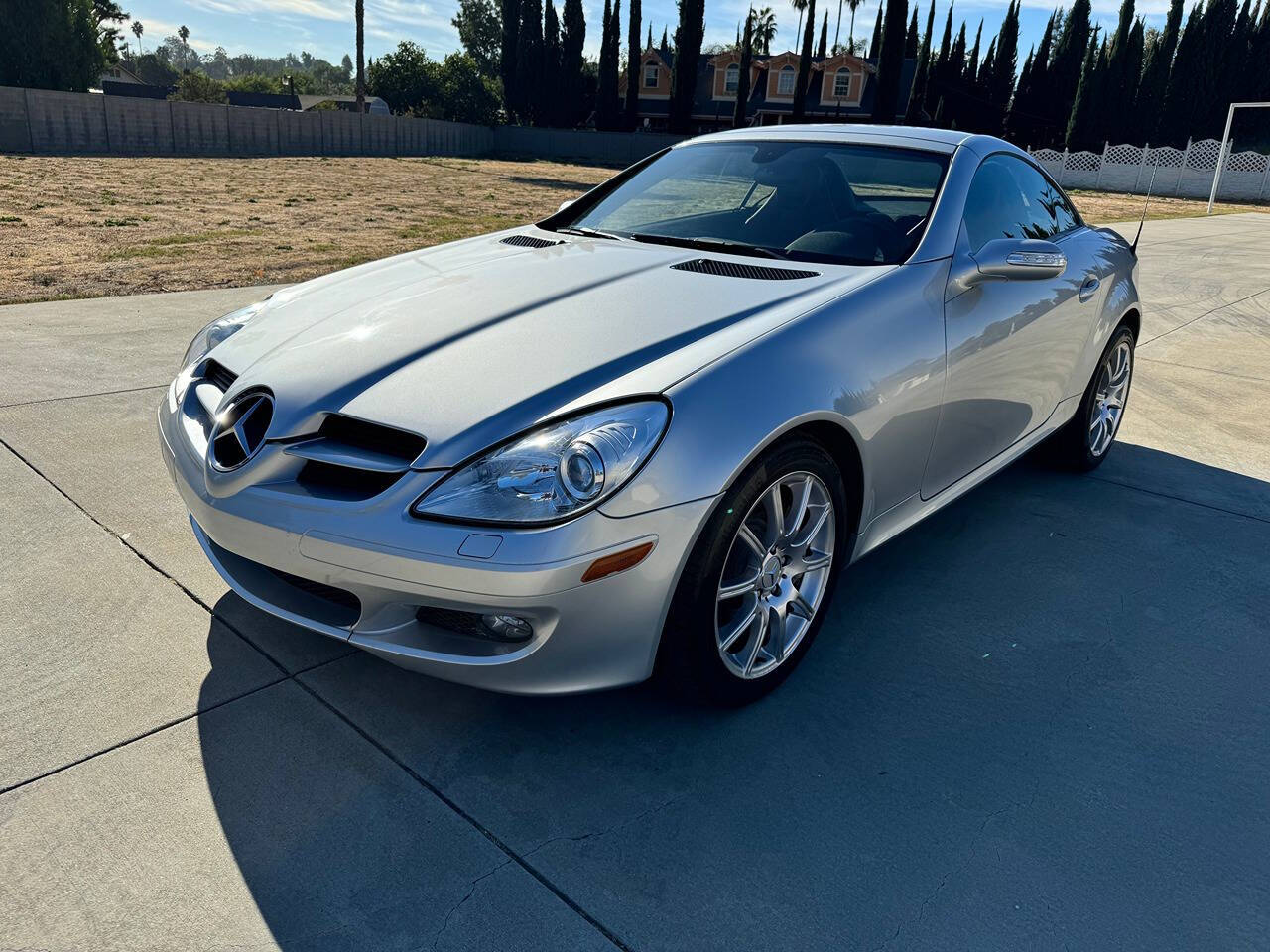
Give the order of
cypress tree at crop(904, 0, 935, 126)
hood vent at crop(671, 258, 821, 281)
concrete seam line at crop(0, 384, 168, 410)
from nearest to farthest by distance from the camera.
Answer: hood vent at crop(671, 258, 821, 281)
concrete seam line at crop(0, 384, 168, 410)
cypress tree at crop(904, 0, 935, 126)

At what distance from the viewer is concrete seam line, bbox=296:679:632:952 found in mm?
1934

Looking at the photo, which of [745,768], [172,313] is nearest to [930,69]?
[172,313]

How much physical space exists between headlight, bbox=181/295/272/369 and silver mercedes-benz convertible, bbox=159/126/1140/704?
0.05ft

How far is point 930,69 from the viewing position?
5850cm

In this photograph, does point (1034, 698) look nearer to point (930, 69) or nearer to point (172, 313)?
point (172, 313)

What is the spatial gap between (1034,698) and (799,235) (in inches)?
67.1

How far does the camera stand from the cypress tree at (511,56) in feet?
166

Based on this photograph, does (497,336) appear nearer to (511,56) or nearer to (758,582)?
(758,582)

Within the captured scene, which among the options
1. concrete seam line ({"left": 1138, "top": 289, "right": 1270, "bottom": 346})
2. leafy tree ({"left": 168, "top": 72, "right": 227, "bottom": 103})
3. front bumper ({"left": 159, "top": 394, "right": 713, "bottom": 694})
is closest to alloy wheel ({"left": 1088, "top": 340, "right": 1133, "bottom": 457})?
front bumper ({"left": 159, "top": 394, "right": 713, "bottom": 694})

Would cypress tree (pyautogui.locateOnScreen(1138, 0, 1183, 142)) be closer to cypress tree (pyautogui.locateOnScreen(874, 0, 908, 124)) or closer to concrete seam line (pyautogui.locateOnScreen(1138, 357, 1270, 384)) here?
cypress tree (pyautogui.locateOnScreen(874, 0, 908, 124))

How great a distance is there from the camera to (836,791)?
2359mm

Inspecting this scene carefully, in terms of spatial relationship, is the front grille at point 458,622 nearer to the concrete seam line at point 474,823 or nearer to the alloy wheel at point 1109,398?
the concrete seam line at point 474,823

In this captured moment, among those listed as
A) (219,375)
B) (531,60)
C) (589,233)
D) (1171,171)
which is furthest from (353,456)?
(531,60)

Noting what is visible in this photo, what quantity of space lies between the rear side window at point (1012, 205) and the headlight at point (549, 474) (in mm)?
1819
